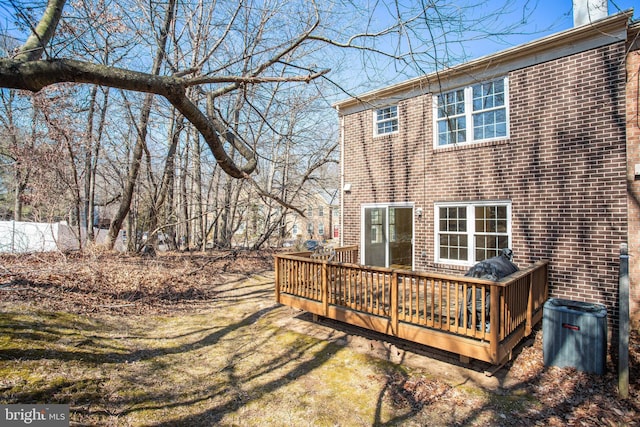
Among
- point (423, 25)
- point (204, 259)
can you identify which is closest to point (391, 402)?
point (423, 25)

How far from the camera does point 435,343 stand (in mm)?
4488

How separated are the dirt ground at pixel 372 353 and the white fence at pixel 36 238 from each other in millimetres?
1255

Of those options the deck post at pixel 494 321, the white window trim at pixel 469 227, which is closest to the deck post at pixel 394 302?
the deck post at pixel 494 321

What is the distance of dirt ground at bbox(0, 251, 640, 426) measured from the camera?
349cm

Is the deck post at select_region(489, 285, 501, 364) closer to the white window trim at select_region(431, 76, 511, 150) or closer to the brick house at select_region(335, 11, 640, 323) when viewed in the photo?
the brick house at select_region(335, 11, 640, 323)

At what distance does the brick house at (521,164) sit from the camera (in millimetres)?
5477

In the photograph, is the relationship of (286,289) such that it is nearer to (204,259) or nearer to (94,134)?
(204,259)

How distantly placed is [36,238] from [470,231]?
40.0 ft

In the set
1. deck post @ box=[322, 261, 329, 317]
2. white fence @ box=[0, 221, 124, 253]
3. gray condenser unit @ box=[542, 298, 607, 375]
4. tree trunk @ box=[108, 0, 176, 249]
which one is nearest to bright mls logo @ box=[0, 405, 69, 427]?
deck post @ box=[322, 261, 329, 317]

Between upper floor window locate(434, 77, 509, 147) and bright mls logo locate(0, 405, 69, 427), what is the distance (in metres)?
7.47

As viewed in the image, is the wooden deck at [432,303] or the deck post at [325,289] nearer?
the wooden deck at [432,303]

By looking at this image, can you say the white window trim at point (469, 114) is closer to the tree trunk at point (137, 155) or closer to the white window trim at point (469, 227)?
the white window trim at point (469, 227)

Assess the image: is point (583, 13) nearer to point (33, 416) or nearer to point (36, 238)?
point (33, 416)

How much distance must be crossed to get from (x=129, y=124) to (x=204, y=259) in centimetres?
536
